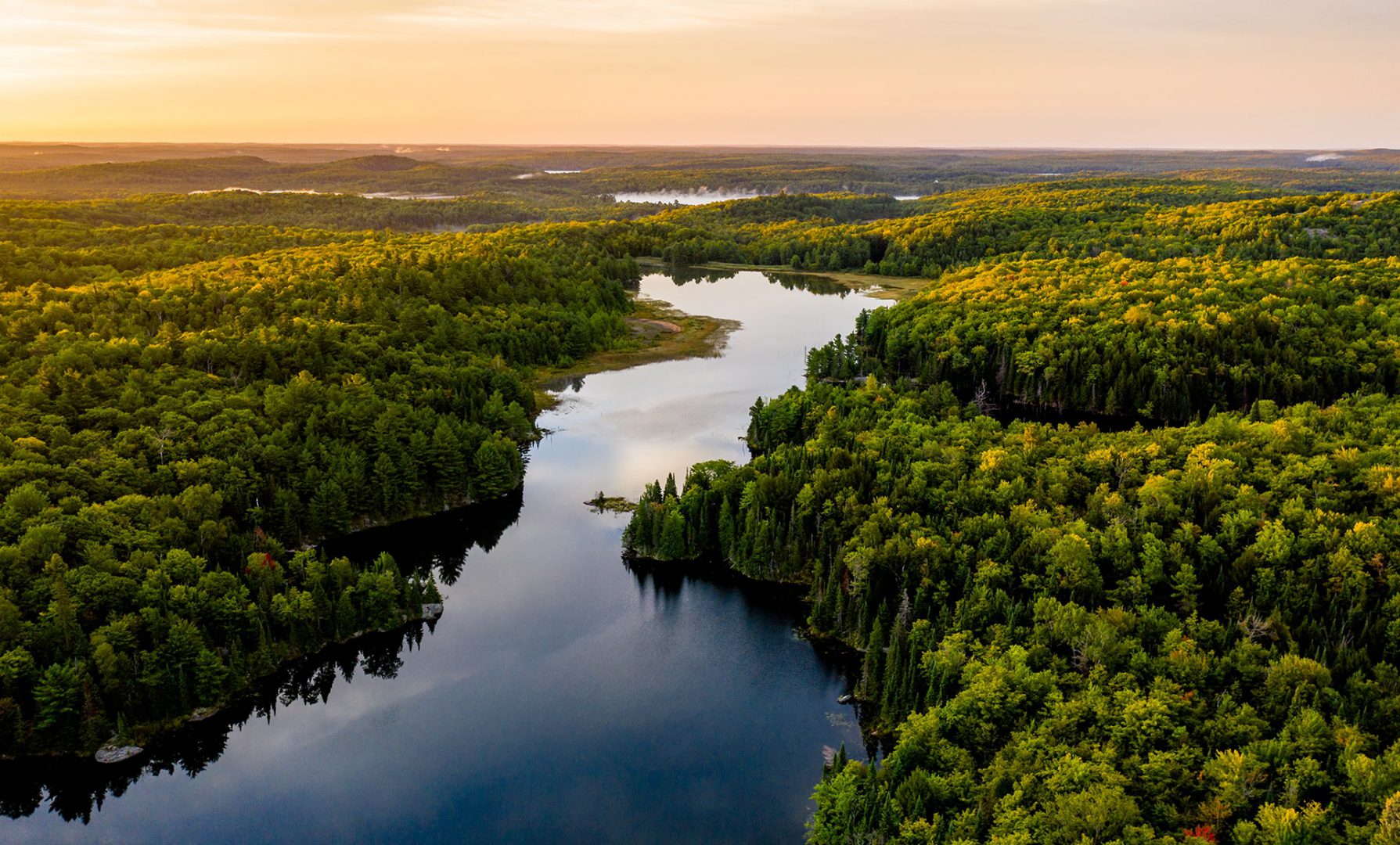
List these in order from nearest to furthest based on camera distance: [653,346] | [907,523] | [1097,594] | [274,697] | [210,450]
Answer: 1. [1097,594]
2. [274,697]
3. [907,523]
4. [210,450]
5. [653,346]

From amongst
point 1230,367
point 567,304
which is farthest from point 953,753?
point 567,304

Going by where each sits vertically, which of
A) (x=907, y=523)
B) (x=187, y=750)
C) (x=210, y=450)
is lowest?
(x=187, y=750)

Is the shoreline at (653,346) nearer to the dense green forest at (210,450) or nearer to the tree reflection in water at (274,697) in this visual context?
the dense green forest at (210,450)

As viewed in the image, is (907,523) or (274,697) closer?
(274,697)

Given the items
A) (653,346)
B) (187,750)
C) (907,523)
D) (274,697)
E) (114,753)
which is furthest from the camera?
(653,346)

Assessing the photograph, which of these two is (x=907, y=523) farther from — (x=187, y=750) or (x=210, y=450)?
(x=210, y=450)

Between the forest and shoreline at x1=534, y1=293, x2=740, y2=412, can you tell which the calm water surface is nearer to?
the forest

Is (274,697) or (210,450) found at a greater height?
(210,450)

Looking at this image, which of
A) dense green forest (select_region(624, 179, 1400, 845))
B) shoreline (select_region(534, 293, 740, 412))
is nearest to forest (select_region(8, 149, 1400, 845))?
dense green forest (select_region(624, 179, 1400, 845))

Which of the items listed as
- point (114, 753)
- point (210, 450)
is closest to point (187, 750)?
point (114, 753)
